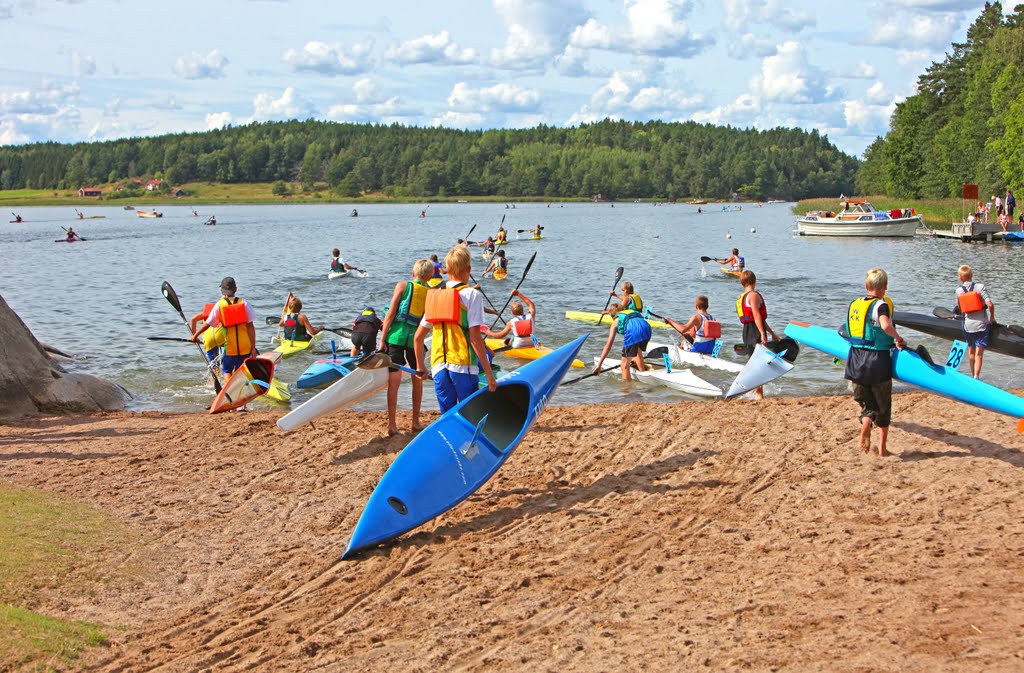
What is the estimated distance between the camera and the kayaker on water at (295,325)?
57.2 ft

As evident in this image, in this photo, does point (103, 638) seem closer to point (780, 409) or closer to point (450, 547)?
point (450, 547)

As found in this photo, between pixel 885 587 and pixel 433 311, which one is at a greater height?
pixel 433 311

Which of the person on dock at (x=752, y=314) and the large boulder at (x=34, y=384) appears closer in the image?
the person on dock at (x=752, y=314)

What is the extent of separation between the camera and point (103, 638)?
5.47 meters

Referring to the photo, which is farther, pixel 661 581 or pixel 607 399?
pixel 607 399

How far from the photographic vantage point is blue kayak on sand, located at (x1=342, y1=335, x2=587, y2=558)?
6945 millimetres

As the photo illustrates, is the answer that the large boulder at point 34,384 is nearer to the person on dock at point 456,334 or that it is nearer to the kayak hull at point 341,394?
the kayak hull at point 341,394

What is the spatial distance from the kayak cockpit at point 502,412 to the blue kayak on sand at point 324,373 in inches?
272

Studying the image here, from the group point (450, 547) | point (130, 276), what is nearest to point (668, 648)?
point (450, 547)

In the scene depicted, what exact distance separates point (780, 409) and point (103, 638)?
285 inches

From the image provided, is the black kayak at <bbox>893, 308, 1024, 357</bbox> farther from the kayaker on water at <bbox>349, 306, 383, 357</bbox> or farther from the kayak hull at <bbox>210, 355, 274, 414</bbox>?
the kayak hull at <bbox>210, 355, 274, 414</bbox>

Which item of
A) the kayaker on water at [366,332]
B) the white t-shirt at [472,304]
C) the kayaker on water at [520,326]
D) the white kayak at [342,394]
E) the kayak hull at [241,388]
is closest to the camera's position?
the white t-shirt at [472,304]

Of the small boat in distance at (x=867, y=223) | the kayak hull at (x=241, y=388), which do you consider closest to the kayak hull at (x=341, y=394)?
the kayak hull at (x=241, y=388)

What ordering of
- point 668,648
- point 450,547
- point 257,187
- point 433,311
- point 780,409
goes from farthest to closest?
point 257,187, point 780,409, point 433,311, point 450,547, point 668,648
